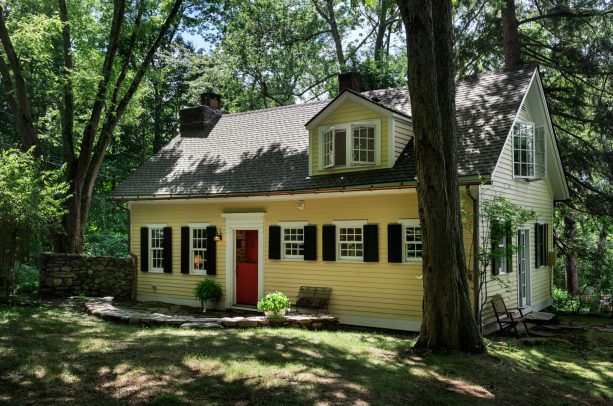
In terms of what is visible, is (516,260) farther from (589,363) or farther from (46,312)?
(46,312)

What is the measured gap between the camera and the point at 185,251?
15422 millimetres

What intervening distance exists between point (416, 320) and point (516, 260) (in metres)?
3.83

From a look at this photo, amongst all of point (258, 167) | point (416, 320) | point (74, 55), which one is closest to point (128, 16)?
point (74, 55)

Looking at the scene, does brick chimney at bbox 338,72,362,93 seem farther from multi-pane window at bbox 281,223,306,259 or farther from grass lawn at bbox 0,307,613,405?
grass lawn at bbox 0,307,613,405

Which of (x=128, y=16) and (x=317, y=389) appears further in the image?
(x=128, y=16)

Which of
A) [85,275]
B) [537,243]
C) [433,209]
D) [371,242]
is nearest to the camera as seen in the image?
[433,209]

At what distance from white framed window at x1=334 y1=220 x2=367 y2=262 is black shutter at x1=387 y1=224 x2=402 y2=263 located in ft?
2.59

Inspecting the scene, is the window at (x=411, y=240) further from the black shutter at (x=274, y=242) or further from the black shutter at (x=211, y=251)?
the black shutter at (x=211, y=251)

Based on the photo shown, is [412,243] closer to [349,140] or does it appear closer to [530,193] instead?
[349,140]

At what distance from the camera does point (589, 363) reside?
9188 mm

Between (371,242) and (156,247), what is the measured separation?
7558 mm

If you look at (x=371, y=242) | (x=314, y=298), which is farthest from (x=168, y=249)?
(x=371, y=242)

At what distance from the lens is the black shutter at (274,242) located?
13.8 meters

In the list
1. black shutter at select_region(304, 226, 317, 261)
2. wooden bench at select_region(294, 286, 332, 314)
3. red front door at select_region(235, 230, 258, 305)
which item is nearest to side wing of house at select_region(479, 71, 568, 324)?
wooden bench at select_region(294, 286, 332, 314)
